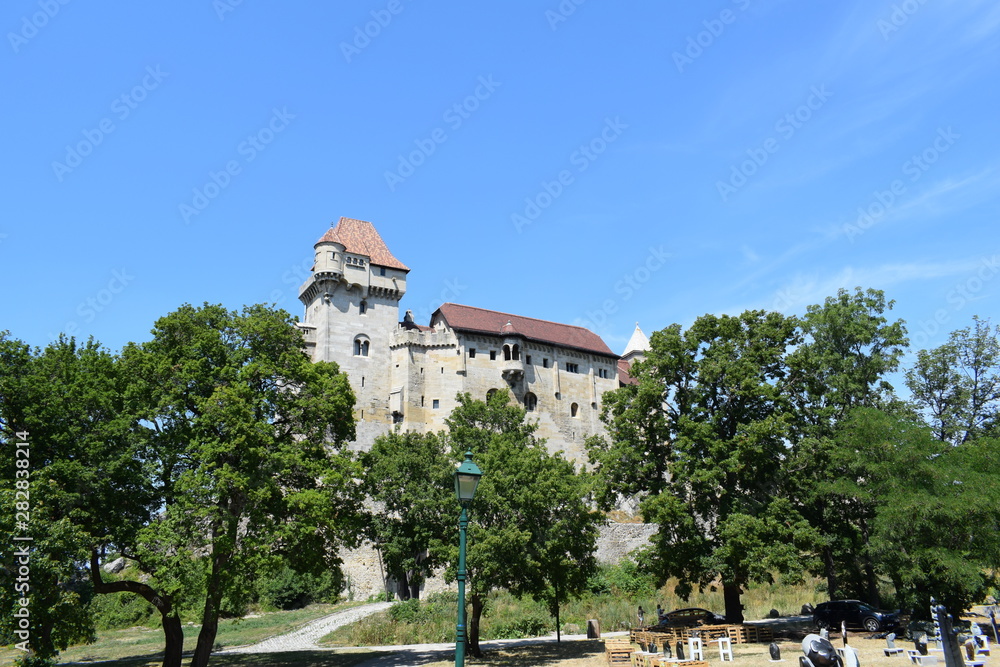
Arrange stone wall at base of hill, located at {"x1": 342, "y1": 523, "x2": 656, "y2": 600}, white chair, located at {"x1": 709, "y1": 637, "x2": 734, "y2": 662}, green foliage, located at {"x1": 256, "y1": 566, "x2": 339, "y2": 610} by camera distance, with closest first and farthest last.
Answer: white chair, located at {"x1": 709, "y1": 637, "x2": 734, "y2": 662}
green foliage, located at {"x1": 256, "y1": 566, "x2": 339, "y2": 610}
stone wall at base of hill, located at {"x1": 342, "y1": 523, "x2": 656, "y2": 600}

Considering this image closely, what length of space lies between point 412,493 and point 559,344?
148 ft

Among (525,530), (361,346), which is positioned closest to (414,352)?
(361,346)

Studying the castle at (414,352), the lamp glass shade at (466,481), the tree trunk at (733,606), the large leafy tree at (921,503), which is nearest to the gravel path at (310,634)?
the tree trunk at (733,606)

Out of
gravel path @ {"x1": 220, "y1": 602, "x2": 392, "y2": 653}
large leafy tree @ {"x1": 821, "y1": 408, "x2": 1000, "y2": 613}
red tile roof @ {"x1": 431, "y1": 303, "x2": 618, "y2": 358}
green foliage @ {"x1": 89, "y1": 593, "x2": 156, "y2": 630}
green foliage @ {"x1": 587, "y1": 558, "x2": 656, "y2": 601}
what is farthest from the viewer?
red tile roof @ {"x1": 431, "y1": 303, "x2": 618, "y2": 358}

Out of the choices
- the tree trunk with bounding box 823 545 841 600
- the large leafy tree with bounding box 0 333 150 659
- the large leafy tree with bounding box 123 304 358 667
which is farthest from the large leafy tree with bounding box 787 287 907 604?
the large leafy tree with bounding box 0 333 150 659

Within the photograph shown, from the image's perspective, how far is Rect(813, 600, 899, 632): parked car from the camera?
26.5 metres

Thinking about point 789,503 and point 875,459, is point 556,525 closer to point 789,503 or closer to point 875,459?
point 789,503

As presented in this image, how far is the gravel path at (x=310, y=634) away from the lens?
31.6 meters

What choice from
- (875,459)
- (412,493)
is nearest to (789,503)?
(875,459)

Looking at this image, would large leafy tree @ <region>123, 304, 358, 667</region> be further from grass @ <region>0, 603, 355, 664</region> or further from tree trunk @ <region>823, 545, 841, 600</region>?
tree trunk @ <region>823, 545, 841, 600</region>

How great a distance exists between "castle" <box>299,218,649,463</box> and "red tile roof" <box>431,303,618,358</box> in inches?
6.3

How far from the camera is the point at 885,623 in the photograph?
86.7 feet

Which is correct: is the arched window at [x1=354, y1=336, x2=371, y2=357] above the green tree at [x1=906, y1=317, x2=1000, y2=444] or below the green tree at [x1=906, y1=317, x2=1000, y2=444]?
above

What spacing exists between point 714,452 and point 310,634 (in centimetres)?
2103
